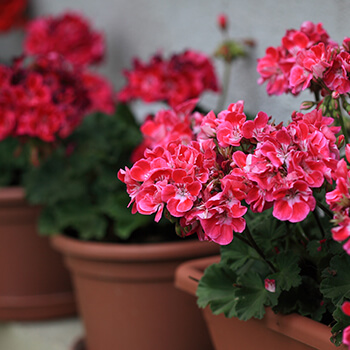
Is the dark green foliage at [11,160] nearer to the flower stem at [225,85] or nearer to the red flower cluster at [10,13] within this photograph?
the flower stem at [225,85]

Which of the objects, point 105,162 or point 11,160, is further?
point 11,160

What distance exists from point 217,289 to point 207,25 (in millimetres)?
986

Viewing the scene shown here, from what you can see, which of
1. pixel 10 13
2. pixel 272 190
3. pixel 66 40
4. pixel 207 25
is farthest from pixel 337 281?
pixel 10 13

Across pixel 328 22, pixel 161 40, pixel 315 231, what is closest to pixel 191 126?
pixel 315 231

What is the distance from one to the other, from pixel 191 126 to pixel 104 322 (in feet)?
1.84

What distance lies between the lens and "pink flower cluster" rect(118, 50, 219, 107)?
1307 millimetres

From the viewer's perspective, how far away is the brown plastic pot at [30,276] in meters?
1.57

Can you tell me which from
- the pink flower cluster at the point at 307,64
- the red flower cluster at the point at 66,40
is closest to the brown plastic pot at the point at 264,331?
the pink flower cluster at the point at 307,64

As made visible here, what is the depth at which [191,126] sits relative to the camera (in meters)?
0.88

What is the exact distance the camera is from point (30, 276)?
5.30ft

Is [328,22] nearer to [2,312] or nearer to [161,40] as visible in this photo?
[161,40]

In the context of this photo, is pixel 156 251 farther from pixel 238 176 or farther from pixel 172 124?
pixel 238 176

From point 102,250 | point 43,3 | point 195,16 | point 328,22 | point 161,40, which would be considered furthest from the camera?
point 43,3

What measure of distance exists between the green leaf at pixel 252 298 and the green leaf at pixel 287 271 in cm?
2
